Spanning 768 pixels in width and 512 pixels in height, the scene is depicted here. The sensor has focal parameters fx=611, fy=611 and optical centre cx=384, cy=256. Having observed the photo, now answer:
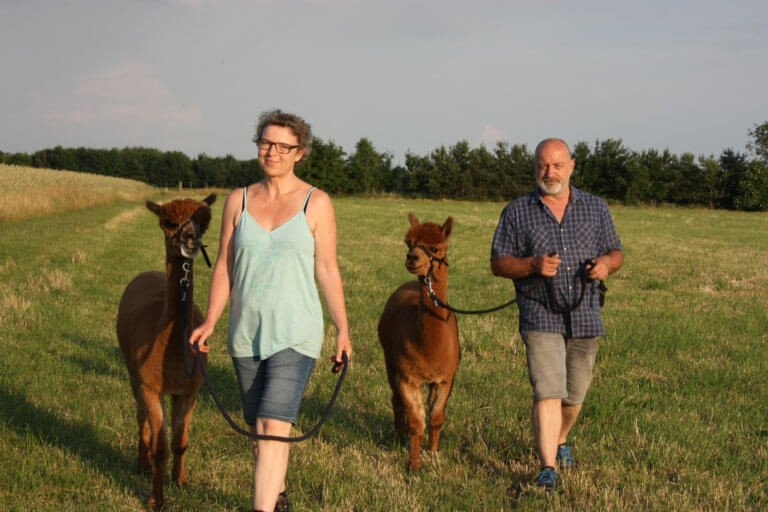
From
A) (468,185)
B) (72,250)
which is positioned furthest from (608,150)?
(72,250)

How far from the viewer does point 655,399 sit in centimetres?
580

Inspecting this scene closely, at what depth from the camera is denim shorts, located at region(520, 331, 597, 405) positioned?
13.5 ft

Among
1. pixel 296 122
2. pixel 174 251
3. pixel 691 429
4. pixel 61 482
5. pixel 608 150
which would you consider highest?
pixel 608 150

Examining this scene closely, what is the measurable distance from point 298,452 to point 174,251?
1.91m

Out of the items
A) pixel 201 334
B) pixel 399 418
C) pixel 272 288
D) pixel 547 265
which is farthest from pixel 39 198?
pixel 547 265

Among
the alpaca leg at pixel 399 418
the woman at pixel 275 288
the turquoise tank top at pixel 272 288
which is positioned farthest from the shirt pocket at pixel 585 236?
the alpaca leg at pixel 399 418

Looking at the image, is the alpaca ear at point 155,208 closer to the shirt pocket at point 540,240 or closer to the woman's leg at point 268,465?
the woman's leg at point 268,465

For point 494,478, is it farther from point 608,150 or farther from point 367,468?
point 608,150

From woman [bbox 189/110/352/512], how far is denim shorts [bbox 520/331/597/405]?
1.43 m

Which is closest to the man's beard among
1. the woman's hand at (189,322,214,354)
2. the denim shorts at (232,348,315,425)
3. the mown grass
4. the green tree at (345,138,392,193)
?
the denim shorts at (232,348,315,425)

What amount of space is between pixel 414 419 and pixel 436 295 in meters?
0.96

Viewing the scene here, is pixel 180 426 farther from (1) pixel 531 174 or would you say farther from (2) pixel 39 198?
(1) pixel 531 174

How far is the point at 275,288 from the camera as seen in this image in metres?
3.30

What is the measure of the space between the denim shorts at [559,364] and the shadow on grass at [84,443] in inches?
84.5
